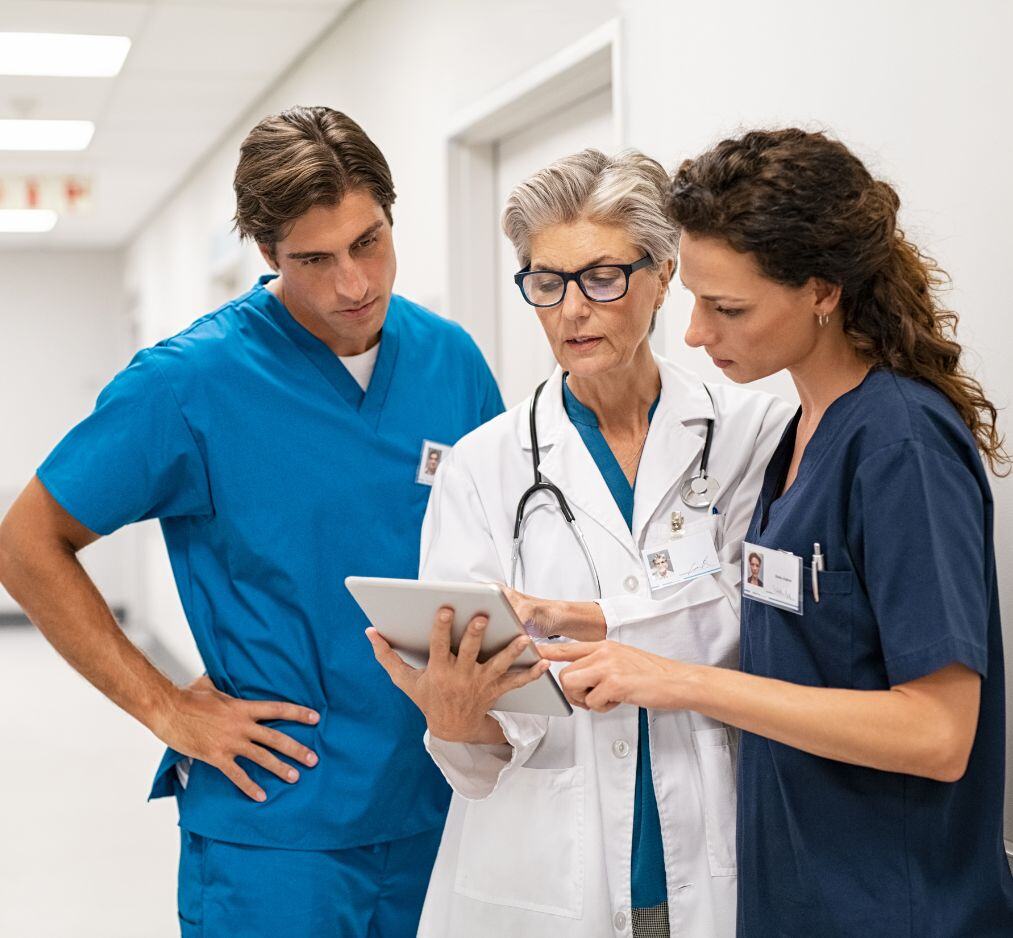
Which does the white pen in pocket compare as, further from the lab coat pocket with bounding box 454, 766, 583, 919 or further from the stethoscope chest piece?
the lab coat pocket with bounding box 454, 766, 583, 919

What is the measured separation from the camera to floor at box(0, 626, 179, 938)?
3756mm

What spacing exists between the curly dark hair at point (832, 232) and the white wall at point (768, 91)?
355mm

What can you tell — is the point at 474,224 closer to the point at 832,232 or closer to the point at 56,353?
the point at 832,232

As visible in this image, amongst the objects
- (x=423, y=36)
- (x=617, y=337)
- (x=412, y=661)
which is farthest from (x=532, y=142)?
(x=412, y=661)

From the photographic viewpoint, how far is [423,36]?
3689 millimetres

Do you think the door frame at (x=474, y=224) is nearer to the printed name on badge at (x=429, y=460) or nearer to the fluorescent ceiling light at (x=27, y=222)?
the printed name on badge at (x=429, y=460)

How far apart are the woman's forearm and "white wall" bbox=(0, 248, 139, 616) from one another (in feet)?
31.3

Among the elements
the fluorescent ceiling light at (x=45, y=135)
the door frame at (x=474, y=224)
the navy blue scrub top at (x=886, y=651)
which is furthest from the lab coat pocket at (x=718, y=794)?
the fluorescent ceiling light at (x=45, y=135)

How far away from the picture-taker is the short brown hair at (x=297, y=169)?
64.7 inches

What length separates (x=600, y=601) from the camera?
145cm

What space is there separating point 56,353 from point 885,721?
10.2 metres

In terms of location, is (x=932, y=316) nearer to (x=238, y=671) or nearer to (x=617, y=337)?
(x=617, y=337)

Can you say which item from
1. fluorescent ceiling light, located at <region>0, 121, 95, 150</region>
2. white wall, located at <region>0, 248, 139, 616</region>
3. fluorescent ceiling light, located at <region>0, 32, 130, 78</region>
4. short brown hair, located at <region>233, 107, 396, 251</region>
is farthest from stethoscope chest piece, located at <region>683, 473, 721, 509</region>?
white wall, located at <region>0, 248, 139, 616</region>

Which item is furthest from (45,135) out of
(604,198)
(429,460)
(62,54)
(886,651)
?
(886,651)
